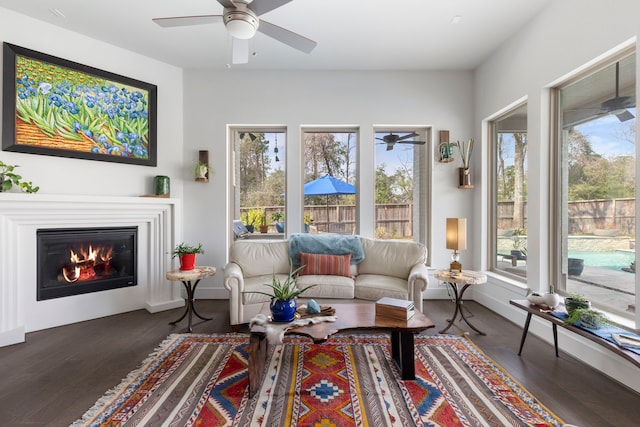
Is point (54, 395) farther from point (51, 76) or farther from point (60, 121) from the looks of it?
point (51, 76)

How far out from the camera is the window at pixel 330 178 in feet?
14.0

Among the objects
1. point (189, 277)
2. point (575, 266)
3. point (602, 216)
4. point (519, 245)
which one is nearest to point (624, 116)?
point (602, 216)

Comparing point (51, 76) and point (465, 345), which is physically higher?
point (51, 76)

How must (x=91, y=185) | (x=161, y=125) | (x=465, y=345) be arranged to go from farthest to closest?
(x=161, y=125) → (x=91, y=185) → (x=465, y=345)

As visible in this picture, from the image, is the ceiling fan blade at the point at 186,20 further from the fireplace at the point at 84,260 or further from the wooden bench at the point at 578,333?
the wooden bench at the point at 578,333

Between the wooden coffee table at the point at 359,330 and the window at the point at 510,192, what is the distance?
193 cm

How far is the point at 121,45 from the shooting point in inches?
141

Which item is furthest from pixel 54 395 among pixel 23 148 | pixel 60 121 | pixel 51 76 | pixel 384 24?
pixel 384 24

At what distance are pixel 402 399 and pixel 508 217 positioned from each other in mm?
2691

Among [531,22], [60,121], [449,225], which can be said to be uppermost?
[531,22]

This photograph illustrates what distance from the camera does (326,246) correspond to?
11.7 feet

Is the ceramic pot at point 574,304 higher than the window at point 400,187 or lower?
lower

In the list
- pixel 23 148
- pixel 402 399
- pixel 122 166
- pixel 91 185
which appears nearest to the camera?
pixel 402 399

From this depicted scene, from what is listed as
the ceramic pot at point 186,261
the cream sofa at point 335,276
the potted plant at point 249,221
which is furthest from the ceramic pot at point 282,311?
the potted plant at point 249,221
